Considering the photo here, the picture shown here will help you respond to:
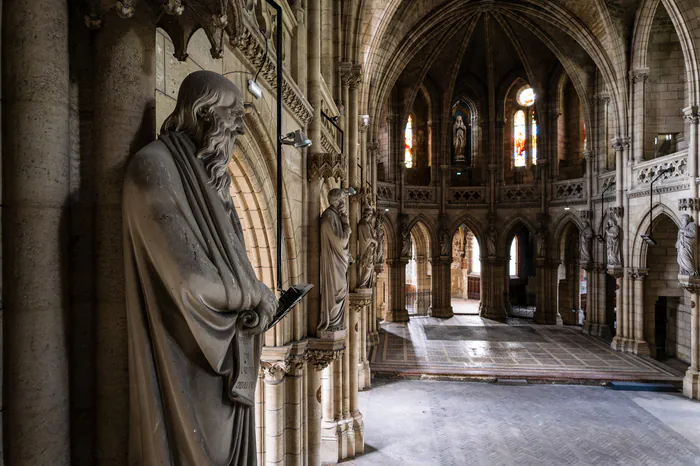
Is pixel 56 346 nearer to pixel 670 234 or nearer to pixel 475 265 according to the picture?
pixel 670 234

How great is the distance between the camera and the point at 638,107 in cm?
1477

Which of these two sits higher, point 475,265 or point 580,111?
point 580,111

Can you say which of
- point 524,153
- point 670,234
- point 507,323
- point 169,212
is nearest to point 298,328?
point 169,212

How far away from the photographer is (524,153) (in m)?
22.3

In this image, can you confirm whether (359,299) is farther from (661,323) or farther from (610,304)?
(610,304)

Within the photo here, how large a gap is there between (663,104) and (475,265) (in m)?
16.4

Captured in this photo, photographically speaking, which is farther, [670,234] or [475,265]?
[475,265]

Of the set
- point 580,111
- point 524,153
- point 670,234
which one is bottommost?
point 670,234

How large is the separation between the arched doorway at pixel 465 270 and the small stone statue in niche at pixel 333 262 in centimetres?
2317

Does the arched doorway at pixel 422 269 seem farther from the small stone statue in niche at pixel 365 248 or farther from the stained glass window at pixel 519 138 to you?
the small stone statue in niche at pixel 365 248

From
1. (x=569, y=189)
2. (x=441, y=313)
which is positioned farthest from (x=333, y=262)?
(x=569, y=189)

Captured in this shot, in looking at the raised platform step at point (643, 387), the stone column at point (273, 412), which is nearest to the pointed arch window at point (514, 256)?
the raised platform step at point (643, 387)

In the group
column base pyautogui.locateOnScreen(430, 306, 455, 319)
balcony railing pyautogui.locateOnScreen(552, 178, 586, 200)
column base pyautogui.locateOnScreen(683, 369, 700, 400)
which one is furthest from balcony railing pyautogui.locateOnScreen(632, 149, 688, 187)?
column base pyautogui.locateOnScreen(430, 306, 455, 319)

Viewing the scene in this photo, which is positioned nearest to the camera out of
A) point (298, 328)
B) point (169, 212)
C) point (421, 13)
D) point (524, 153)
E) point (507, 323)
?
point (169, 212)
